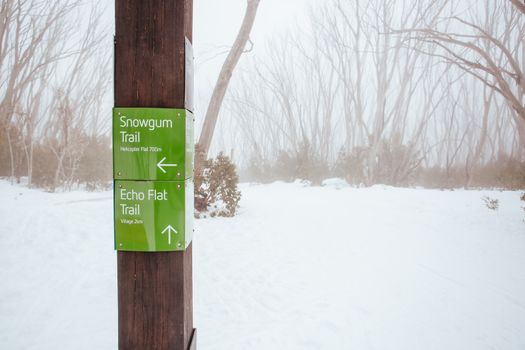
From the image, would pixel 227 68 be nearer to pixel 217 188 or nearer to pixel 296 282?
pixel 217 188

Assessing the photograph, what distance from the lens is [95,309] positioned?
2348 mm

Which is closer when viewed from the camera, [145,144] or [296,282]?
[145,144]

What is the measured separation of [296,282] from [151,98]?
2543 mm

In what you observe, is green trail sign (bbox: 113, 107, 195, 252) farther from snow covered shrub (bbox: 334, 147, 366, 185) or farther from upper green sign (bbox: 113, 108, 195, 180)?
snow covered shrub (bbox: 334, 147, 366, 185)

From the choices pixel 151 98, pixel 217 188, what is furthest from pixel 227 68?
pixel 151 98

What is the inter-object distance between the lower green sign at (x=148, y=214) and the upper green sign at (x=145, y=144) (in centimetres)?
4

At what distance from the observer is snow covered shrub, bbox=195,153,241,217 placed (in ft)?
19.5

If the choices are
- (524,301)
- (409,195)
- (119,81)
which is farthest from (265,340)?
(409,195)

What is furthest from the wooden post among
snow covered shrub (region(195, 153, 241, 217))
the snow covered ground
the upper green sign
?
snow covered shrub (region(195, 153, 241, 217))

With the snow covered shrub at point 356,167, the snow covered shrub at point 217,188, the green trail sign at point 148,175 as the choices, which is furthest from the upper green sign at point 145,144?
the snow covered shrub at point 356,167

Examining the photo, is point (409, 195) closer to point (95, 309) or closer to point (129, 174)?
point (95, 309)

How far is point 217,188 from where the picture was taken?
6.12m

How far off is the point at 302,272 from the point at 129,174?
2688 mm

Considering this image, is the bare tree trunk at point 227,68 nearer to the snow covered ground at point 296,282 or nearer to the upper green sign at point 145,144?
the snow covered ground at point 296,282
